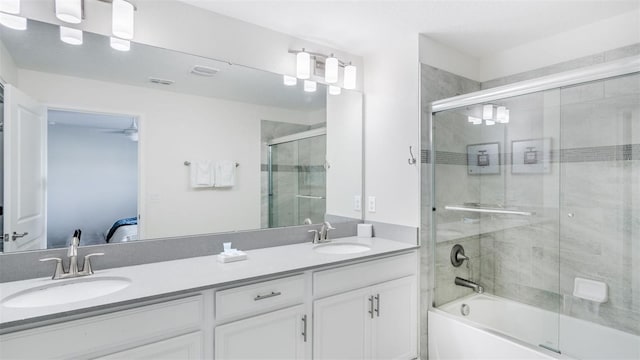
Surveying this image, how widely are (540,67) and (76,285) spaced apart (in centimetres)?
324

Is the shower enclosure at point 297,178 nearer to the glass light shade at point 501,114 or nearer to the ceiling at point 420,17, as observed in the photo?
the ceiling at point 420,17

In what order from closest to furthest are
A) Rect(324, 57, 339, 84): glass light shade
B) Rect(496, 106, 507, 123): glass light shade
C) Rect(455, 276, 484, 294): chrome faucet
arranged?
Rect(496, 106, 507, 123): glass light shade < Rect(324, 57, 339, 84): glass light shade < Rect(455, 276, 484, 294): chrome faucet

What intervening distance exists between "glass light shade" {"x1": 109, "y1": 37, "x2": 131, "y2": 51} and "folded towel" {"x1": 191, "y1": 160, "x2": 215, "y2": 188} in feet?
2.33

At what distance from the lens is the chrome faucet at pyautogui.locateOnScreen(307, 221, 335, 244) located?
2.40 metres

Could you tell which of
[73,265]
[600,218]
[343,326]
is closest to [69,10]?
[73,265]

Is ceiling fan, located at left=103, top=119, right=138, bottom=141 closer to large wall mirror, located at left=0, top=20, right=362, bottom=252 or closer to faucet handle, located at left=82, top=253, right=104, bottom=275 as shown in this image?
large wall mirror, located at left=0, top=20, right=362, bottom=252

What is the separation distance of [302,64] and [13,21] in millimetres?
1543

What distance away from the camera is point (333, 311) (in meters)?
1.88

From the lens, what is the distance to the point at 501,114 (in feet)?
7.41

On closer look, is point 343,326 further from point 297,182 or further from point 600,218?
point 600,218

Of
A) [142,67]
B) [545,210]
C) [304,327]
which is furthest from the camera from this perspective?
[545,210]

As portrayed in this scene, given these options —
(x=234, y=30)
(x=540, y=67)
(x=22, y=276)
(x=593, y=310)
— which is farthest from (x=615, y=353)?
(x=22, y=276)

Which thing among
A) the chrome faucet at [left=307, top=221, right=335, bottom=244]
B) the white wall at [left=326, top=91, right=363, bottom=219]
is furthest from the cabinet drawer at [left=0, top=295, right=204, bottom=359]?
the white wall at [left=326, top=91, right=363, bottom=219]

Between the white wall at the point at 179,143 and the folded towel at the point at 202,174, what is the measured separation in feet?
0.13
